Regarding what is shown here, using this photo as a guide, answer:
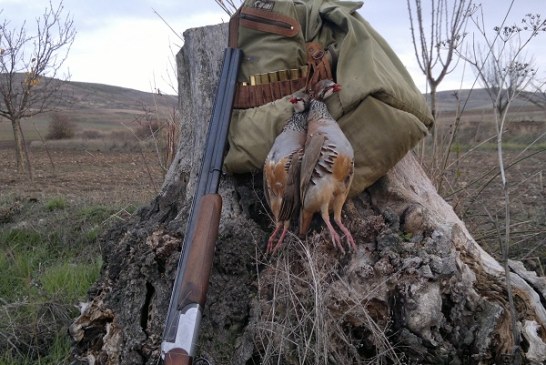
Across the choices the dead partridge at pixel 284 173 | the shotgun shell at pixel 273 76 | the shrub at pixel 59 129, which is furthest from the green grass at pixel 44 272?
the shrub at pixel 59 129

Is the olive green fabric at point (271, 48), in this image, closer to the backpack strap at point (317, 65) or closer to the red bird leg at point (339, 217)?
the backpack strap at point (317, 65)

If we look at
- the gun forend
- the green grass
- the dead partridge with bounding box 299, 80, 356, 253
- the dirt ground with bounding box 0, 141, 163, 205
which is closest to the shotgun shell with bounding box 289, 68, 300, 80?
the dead partridge with bounding box 299, 80, 356, 253

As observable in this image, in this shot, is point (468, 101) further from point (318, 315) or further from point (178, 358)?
point (178, 358)

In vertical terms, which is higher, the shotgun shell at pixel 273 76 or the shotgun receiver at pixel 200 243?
the shotgun shell at pixel 273 76

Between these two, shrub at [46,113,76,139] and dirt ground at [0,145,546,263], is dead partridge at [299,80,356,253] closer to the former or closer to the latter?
dirt ground at [0,145,546,263]

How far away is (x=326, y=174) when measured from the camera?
2.38 m

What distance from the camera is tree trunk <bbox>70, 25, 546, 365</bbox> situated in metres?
2.38

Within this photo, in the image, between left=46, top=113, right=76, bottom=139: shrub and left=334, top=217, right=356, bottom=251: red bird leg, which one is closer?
left=334, top=217, right=356, bottom=251: red bird leg

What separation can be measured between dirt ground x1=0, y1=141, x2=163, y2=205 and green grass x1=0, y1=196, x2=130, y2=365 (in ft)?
3.50

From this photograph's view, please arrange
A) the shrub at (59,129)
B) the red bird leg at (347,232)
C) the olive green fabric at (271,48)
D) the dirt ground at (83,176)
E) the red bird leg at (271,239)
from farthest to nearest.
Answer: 1. the shrub at (59,129)
2. the dirt ground at (83,176)
3. the olive green fabric at (271,48)
4. the red bird leg at (271,239)
5. the red bird leg at (347,232)

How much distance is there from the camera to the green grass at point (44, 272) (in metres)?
Result: 3.46

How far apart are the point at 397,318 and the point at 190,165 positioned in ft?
4.84

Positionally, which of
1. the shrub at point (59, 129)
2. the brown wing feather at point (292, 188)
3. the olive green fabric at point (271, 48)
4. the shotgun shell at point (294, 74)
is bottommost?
the shrub at point (59, 129)

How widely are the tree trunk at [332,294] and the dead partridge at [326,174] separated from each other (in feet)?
0.43
